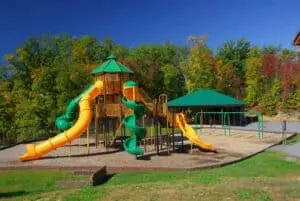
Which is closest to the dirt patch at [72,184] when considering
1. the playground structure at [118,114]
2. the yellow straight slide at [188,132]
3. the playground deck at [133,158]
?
the playground deck at [133,158]

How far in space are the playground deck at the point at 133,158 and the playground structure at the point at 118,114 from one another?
0.60 meters

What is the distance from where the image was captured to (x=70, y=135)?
1925cm

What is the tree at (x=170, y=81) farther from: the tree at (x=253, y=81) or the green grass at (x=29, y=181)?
the green grass at (x=29, y=181)

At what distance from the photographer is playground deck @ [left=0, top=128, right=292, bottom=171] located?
16297 millimetres

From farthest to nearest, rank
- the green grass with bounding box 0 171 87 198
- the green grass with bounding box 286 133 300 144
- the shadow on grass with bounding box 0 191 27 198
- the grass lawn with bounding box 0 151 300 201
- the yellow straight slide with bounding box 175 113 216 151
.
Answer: the green grass with bounding box 286 133 300 144 → the yellow straight slide with bounding box 175 113 216 151 → the green grass with bounding box 0 171 87 198 → the shadow on grass with bounding box 0 191 27 198 → the grass lawn with bounding box 0 151 300 201

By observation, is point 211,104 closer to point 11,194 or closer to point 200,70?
point 200,70

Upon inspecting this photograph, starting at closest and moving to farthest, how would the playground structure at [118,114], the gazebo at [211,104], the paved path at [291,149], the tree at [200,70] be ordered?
the playground structure at [118,114] < the paved path at [291,149] < the gazebo at [211,104] < the tree at [200,70]

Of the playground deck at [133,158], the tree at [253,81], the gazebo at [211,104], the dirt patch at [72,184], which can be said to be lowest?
the dirt patch at [72,184]

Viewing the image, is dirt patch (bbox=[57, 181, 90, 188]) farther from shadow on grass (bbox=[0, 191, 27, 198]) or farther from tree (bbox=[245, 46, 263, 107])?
tree (bbox=[245, 46, 263, 107])

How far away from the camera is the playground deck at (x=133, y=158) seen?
1630 cm

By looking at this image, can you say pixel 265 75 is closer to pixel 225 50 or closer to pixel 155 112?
pixel 225 50

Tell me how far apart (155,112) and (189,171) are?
576 centimetres

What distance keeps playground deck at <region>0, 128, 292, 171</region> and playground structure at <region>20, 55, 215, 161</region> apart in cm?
60

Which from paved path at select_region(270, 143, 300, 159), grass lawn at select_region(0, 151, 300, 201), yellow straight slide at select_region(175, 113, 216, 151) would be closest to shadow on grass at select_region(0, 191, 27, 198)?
grass lawn at select_region(0, 151, 300, 201)
